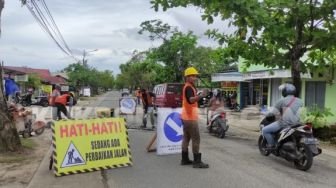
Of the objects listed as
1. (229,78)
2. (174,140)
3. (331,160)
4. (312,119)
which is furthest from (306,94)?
(174,140)

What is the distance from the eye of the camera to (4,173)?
33.0 ft

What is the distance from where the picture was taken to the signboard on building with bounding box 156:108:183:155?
1158 centimetres

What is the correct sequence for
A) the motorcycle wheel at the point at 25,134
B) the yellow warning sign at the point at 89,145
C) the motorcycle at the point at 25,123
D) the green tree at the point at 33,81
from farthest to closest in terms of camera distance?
the green tree at the point at 33,81
the motorcycle wheel at the point at 25,134
the motorcycle at the point at 25,123
the yellow warning sign at the point at 89,145

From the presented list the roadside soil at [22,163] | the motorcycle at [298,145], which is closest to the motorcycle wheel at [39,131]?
the roadside soil at [22,163]

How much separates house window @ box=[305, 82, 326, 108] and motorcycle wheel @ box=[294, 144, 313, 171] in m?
15.4

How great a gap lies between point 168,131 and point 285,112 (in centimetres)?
270

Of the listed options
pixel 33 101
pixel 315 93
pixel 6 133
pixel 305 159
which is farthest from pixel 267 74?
pixel 33 101

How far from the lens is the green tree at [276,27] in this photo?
14320 mm

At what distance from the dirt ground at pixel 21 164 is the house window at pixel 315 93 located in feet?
50.9

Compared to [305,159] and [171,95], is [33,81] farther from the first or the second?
[305,159]

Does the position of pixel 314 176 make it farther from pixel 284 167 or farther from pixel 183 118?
pixel 183 118

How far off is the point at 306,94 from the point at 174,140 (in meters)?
16.3

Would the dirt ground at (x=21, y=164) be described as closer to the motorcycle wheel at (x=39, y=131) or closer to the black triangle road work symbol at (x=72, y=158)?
the black triangle road work symbol at (x=72, y=158)

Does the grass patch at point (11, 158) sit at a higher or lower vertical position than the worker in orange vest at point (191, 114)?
lower
